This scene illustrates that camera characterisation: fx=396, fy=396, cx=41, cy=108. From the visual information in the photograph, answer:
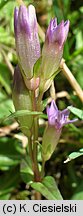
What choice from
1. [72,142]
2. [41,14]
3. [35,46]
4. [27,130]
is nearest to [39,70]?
[35,46]

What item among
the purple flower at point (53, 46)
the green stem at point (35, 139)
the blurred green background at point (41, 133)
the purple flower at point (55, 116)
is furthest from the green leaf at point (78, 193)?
the purple flower at point (53, 46)

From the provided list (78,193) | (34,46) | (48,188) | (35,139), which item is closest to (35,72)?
(34,46)

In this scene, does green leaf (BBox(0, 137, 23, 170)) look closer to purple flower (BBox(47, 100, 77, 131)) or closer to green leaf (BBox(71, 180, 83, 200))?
green leaf (BBox(71, 180, 83, 200))

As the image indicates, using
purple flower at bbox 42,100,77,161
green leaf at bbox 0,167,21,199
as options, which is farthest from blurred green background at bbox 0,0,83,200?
purple flower at bbox 42,100,77,161

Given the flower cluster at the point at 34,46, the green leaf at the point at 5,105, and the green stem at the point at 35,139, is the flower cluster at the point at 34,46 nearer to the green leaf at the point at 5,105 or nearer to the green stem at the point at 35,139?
the green stem at the point at 35,139

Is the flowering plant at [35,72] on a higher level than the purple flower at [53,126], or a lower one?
higher
